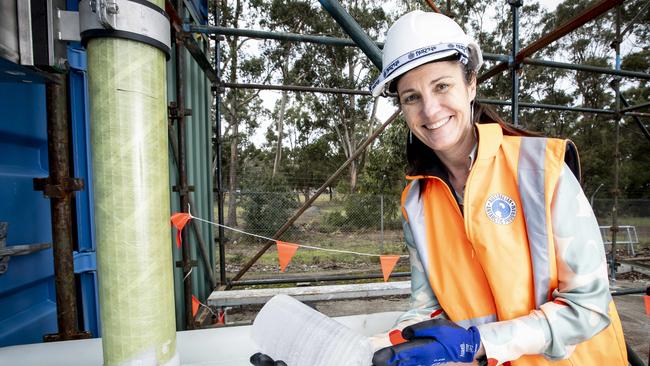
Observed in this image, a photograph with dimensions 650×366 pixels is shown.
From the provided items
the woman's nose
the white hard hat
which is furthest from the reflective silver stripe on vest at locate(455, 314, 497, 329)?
the white hard hat

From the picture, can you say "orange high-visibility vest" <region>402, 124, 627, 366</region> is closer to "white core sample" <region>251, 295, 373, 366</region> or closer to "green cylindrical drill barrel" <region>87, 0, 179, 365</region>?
"white core sample" <region>251, 295, 373, 366</region>

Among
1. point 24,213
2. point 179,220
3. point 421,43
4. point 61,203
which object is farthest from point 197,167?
point 421,43

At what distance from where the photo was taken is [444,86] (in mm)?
1185

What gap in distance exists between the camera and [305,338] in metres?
0.82

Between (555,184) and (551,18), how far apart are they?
2557 centimetres

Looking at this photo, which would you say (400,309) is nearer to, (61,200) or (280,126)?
(61,200)

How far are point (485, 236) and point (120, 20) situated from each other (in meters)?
1.22

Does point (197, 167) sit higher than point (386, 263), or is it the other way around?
point (197, 167)

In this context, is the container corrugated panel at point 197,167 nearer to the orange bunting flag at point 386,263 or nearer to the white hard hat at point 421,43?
the orange bunting flag at point 386,263

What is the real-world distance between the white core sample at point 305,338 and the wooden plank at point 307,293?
3191mm

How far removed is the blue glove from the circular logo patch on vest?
0.39 meters

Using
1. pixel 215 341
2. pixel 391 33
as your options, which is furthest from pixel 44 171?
pixel 391 33

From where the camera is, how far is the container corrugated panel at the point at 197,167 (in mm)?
3307

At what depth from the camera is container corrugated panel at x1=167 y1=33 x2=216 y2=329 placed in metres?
3.31
